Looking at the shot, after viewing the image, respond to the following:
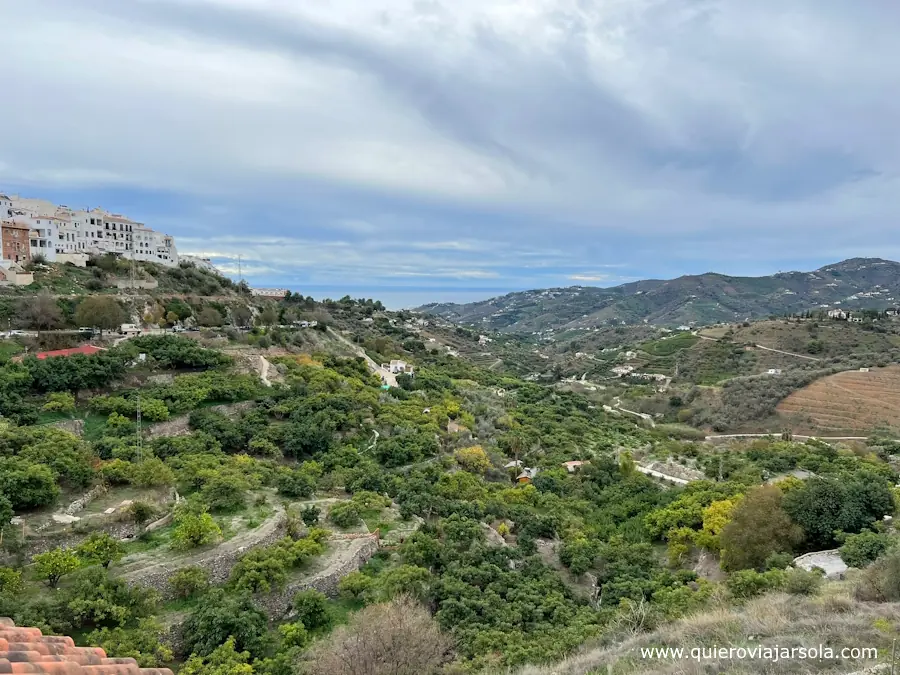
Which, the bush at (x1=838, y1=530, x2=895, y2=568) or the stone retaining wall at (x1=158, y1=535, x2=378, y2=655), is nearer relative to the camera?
the stone retaining wall at (x1=158, y1=535, x2=378, y2=655)

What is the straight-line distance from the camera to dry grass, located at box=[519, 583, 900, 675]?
628 cm

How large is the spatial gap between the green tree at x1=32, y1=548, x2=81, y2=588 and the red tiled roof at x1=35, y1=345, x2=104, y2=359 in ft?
48.7

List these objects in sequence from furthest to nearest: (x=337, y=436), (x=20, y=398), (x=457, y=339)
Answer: (x=457, y=339)
(x=337, y=436)
(x=20, y=398)

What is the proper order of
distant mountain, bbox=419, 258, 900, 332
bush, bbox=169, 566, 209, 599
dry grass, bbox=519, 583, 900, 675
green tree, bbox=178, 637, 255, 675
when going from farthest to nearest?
distant mountain, bbox=419, 258, 900, 332, bush, bbox=169, 566, 209, 599, green tree, bbox=178, 637, 255, 675, dry grass, bbox=519, 583, 900, 675

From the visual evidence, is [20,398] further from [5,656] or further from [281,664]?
[5,656]

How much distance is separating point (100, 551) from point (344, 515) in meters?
6.93

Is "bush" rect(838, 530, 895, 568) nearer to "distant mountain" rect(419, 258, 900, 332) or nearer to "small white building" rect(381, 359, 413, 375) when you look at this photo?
"small white building" rect(381, 359, 413, 375)

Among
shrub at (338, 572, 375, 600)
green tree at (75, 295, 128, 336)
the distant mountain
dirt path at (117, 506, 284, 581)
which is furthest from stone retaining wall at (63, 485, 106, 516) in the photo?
the distant mountain

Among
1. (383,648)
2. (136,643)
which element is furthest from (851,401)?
(136,643)

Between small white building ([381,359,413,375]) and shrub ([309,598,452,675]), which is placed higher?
small white building ([381,359,413,375])

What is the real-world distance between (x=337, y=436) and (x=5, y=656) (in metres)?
20.6

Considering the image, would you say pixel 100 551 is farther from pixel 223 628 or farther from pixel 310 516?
pixel 310 516

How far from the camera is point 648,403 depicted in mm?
53375

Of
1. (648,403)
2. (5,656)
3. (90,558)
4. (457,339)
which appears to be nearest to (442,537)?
(90,558)
